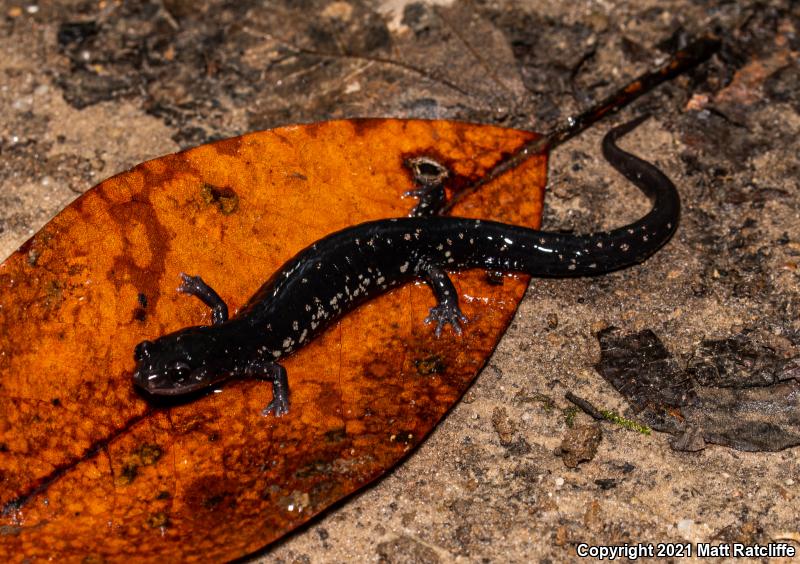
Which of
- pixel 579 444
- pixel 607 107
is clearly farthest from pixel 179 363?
pixel 607 107

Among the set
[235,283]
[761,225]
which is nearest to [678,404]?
[761,225]

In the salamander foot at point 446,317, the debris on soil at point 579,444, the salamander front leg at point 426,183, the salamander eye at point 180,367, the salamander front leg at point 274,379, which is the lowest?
the debris on soil at point 579,444

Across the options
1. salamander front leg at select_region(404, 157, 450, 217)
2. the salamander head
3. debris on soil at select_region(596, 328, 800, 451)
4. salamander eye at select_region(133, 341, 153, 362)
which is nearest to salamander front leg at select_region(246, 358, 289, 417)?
the salamander head

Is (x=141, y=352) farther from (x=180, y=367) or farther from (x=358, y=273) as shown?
(x=358, y=273)

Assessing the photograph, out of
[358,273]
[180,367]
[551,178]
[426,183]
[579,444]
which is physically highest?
[426,183]

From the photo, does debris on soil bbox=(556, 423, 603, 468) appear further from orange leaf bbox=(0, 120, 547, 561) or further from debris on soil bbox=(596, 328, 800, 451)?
orange leaf bbox=(0, 120, 547, 561)

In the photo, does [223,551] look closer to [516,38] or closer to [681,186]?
[681,186]

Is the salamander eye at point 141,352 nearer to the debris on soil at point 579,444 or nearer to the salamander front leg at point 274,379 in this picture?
the salamander front leg at point 274,379

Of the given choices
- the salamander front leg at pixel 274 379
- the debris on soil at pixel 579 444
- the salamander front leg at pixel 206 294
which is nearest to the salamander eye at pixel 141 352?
the salamander front leg at pixel 206 294
